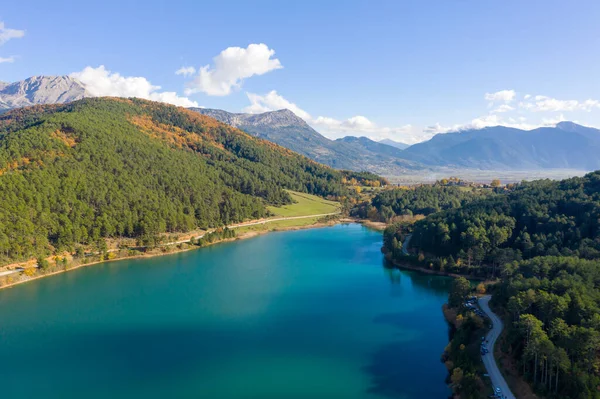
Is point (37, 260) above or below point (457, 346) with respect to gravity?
above

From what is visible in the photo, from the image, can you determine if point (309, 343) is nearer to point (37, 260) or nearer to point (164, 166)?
point (37, 260)

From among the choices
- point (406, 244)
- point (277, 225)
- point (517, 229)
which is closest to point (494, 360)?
point (517, 229)

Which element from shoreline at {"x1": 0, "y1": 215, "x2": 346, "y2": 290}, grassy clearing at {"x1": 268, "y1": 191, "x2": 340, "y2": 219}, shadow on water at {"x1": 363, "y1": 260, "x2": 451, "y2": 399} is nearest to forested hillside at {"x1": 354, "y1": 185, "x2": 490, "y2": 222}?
shoreline at {"x1": 0, "y1": 215, "x2": 346, "y2": 290}

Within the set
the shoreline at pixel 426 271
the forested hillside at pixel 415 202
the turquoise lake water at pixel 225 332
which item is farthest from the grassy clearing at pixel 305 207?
the shoreline at pixel 426 271

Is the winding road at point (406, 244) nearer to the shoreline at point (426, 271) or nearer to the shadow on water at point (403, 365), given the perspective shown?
the shoreline at point (426, 271)

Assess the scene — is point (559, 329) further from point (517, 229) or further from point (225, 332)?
point (517, 229)

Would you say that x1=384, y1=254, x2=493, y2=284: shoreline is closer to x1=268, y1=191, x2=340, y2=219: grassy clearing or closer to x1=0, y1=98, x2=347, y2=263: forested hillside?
x1=0, y1=98, x2=347, y2=263: forested hillside

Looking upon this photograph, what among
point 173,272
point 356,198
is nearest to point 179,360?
point 173,272
